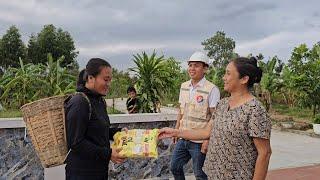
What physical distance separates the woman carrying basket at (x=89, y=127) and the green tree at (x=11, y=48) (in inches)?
1101

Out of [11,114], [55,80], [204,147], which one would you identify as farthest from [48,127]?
[11,114]

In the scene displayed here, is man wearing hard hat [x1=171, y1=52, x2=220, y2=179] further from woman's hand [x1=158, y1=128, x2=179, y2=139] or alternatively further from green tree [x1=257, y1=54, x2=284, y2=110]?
green tree [x1=257, y1=54, x2=284, y2=110]

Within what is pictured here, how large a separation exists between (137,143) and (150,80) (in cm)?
495

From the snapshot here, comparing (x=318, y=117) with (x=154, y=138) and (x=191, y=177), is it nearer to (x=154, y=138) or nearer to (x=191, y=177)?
(x=191, y=177)

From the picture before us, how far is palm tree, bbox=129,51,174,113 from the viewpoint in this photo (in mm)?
7887

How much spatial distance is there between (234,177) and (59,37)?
3039cm

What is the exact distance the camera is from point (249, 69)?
291 cm

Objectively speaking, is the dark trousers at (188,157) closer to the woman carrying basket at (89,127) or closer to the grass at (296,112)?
the woman carrying basket at (89,127)

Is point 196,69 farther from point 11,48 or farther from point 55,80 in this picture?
point 11,48

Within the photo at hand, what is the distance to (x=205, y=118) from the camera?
4.53 m

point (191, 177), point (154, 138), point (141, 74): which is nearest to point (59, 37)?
point (141, 74)

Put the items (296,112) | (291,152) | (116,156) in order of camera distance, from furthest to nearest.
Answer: (296,112), (291,152), (116,156)

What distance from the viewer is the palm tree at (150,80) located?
25.9ft

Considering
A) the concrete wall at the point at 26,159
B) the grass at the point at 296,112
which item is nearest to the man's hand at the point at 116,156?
the concrete wall at the point at 26,159
